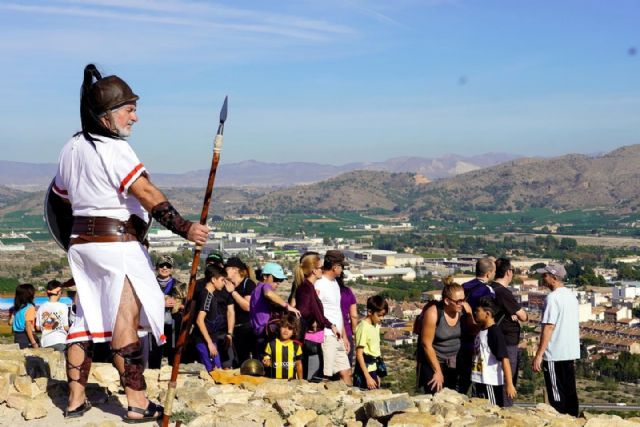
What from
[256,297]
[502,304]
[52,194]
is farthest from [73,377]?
[502,304]

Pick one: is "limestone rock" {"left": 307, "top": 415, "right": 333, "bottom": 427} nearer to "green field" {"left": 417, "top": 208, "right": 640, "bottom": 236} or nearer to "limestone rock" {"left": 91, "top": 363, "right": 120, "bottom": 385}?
"limestone rock" {"left": 91, "top": 363, "right": 120, "bottom": 385}

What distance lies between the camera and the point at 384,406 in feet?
18.2

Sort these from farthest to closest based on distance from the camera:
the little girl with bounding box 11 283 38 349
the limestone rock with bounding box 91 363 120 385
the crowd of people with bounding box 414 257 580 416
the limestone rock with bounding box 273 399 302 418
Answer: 1. the little girl with bounding box 11 283 38 349
2. the crowd of people with bounding box 414 257 580 416
3. the limestone rock with bounding box 91 363 120 385
4. the limestone rock with bounding box 273 399 302 418

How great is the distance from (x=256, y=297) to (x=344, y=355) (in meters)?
0.88

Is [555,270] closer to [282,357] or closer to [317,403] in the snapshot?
[282,357]

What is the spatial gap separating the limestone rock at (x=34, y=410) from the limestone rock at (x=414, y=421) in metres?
1.94

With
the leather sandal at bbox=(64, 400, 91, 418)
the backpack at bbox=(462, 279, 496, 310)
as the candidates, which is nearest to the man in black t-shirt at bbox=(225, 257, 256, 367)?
the backpack at bbox=(462, 279, 496, 310)

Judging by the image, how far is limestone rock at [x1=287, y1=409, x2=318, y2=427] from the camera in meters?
5.51

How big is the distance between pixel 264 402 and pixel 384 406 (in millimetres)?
818

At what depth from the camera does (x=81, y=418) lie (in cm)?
519

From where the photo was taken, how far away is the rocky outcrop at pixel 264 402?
17.6ft

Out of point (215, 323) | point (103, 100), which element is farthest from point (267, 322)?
point (103, 100)

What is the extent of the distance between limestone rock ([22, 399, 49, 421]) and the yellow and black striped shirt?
220 centimetres

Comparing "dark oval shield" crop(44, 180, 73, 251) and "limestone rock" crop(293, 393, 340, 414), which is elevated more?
"dark oval shield" crop(44, 180, 73, 251)
